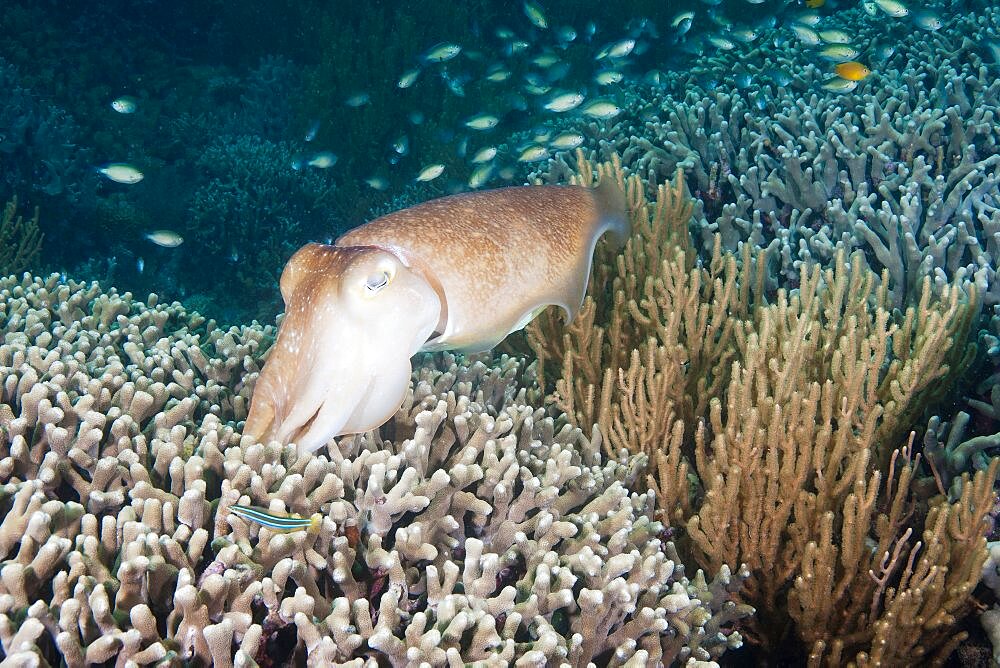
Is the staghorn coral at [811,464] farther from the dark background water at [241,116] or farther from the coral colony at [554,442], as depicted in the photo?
the dark background water at [241,116]

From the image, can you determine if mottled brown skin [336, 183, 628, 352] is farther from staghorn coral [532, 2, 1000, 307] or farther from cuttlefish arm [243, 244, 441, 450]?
staghorn coral [532, 2, 1000, 307]

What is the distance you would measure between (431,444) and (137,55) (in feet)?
65.0

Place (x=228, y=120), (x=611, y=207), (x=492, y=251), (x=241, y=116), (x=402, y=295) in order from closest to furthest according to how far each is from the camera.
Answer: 1. (x=402, y=295)
2. (x=492, y=251)
3. (x=611, y=207)
4. (x=228, y=120)
5. (x=241, y=116)

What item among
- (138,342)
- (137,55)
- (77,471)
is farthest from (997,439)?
(137,55)

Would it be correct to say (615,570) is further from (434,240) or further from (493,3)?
(493,3)

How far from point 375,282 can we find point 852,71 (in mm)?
7109

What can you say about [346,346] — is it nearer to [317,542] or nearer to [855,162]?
[317,542]

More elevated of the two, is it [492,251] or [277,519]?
[492,251]

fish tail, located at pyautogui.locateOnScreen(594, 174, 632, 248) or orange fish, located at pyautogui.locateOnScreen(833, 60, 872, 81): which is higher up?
orange fish, located at pyautogui.locateOnScreen(833, 60, 872, 81)

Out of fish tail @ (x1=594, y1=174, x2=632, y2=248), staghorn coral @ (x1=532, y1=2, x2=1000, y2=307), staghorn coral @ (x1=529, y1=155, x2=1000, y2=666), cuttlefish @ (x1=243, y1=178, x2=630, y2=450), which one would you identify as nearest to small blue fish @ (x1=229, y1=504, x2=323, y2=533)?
cuttlefish @ (x1=243, y1=178, x2=630, y2=450)

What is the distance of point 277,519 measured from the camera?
1.96 metres

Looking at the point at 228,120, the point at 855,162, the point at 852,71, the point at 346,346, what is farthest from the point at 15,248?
the point at 852,71

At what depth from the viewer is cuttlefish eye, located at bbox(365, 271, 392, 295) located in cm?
200

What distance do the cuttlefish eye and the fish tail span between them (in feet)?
5.01
